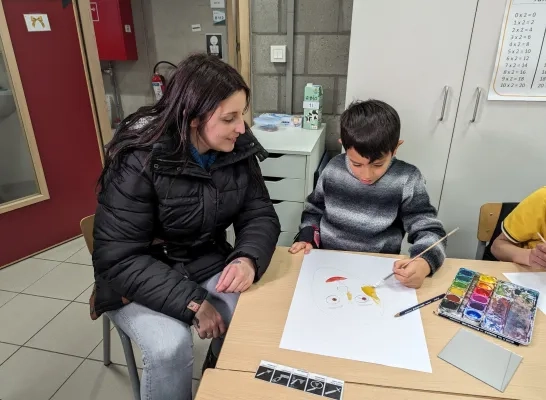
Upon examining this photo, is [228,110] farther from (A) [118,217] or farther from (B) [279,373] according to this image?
(B) [279,373]

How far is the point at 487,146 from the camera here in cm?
180

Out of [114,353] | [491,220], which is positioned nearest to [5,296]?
[114,353]

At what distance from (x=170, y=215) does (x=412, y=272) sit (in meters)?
0.67

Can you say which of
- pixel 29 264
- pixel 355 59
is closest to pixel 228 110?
pixel 355 59

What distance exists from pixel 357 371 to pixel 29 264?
2286mm

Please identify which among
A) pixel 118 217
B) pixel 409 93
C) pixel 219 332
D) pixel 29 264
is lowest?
pixel 29 264

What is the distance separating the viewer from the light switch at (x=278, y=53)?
2.31 meters

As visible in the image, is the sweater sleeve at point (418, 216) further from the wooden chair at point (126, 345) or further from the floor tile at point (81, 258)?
the floor tile at point (81, 258)

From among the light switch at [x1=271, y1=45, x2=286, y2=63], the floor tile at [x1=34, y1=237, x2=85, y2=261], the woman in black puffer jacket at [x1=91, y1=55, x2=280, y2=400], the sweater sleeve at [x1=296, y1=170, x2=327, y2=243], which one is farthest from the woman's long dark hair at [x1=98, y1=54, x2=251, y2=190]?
the floor tile at [x1=34, y1=237, x2=85, y2=261]

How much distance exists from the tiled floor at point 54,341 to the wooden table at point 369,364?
2.56 ft

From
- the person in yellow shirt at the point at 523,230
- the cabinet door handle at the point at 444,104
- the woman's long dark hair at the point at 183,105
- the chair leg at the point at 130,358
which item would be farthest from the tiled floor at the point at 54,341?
the cabinet door handle at the point at 444,104

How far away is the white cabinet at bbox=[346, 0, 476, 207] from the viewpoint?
164 centimetres

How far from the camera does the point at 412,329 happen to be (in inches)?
31.2

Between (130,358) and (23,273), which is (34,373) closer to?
(130,358)
